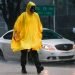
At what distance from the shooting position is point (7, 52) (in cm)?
1847

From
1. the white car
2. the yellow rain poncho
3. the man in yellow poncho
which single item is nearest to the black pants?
the man in yellow poncho

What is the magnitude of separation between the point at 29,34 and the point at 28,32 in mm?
64

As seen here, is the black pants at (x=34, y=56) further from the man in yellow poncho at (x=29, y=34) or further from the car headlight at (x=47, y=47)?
the car headlight at (x=47, y=47)

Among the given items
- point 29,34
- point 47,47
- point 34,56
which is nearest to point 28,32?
point 29,34

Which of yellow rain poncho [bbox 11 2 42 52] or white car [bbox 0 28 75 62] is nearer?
yellow rain poncho [bbox 11 2 42 52]

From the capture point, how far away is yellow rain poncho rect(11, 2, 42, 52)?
13.5 m

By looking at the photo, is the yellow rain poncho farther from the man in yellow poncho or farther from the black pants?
the black pants

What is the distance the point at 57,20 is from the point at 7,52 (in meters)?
14.9

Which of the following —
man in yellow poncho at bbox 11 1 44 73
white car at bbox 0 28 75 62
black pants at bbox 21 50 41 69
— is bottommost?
white car at bbox 0 28 75 62

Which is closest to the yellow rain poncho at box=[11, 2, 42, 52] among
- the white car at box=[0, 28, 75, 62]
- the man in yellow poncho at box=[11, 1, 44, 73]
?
the man in yellow poncho at box=[11, 1, 44, 73]

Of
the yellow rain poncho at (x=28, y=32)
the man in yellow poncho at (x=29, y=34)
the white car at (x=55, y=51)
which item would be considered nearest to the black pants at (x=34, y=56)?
the man in yellow poncho at (x=29, y=34)

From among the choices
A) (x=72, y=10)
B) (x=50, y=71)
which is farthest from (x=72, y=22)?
(x=50, y=71)

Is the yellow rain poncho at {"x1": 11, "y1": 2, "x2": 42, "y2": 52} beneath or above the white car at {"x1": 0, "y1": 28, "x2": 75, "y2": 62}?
above

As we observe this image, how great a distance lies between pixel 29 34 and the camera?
13508mm
